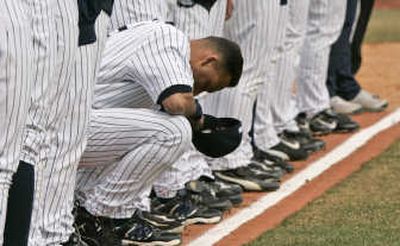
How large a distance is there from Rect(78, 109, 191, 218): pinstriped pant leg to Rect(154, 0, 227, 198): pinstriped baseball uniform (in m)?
0.71

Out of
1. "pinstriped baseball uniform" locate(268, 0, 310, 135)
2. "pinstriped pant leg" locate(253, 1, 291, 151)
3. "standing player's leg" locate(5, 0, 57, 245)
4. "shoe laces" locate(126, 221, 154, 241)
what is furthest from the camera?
"pinstriped baseball uniform" locate(268, 0, 310, 135)

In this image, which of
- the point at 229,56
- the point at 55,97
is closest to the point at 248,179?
the point at 229,56

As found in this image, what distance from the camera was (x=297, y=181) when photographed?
7.36m

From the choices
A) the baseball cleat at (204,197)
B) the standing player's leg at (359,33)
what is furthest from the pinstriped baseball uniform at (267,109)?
the standing player's leg at (359,33)

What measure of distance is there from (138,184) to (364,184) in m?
2.04

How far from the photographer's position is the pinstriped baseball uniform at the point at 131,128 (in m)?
5.44

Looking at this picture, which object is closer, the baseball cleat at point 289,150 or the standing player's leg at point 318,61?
the baseball cleat at point 289,150

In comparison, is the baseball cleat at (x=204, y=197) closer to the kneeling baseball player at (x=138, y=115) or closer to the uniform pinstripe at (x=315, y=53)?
the kneeling baseball player at (x=138, y=115)

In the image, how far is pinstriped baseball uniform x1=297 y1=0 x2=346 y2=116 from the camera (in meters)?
8.91

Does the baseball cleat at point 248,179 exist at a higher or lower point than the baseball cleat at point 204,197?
lower

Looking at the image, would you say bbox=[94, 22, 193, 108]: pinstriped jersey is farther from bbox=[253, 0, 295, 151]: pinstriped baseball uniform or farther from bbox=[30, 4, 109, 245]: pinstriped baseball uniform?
bbox=[253, 0, 295, 151]: pinstriped baseball uniform

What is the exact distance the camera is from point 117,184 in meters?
5.52

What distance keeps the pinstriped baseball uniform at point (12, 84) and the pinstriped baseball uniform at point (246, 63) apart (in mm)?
3061

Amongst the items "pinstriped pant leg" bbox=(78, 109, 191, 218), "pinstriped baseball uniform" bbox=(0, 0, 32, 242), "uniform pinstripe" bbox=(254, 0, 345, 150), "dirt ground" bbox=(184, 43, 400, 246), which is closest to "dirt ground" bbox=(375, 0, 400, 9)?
"dirt ground" bbox=(184, 43, 400, 246)
